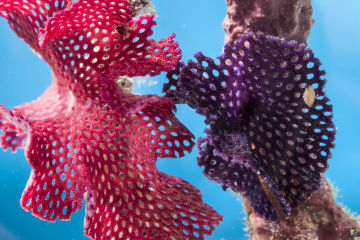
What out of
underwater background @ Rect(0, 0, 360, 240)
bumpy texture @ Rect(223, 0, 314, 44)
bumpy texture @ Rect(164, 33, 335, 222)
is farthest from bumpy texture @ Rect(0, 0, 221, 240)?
underwater background @ Rect(0, 0, 360, 240)

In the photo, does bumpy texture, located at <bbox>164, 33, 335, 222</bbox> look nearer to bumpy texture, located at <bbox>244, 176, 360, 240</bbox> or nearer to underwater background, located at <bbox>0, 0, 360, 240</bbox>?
bumpy texture, located at <bbox>244, 176, 360, 240</bbox>

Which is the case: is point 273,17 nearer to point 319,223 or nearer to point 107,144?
point 107,144

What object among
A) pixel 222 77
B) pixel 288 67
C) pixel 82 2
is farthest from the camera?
pixel 222 77

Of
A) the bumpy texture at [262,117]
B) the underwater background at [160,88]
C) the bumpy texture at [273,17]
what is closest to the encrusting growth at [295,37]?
the bumpy texture at [273,17]

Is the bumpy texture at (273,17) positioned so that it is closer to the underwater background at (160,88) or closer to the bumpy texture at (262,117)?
the bumpy texture at (262,117)

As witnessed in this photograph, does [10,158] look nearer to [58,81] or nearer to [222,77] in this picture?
[58,81]

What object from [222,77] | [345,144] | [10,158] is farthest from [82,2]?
[345,144]
